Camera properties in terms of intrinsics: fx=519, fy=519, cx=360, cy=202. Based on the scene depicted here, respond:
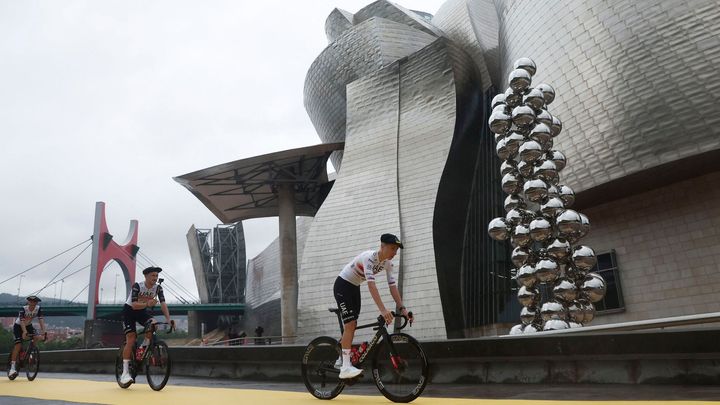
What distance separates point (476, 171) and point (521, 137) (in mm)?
13588

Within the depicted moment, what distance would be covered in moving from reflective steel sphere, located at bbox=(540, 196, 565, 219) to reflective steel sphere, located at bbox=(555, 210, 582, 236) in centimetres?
25

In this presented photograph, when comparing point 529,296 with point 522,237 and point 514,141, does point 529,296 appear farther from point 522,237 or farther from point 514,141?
point 514,141

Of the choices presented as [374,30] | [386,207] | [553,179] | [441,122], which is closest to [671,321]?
[553,179]

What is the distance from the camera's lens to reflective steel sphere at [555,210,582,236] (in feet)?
33.6

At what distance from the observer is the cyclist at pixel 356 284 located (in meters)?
4.77

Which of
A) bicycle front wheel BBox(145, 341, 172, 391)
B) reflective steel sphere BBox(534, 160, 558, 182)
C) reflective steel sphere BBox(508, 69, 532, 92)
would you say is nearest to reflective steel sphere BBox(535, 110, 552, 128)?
reflective steel sphere BBox(508, 69, 532, 92)

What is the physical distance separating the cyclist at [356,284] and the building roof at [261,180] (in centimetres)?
2444

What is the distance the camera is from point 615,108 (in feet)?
57.8

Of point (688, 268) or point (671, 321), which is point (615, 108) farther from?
point (671, 321)

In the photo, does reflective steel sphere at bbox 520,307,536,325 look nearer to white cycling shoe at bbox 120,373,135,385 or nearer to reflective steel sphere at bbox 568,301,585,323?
reflective steel sphere at bbox 568,301,585,323

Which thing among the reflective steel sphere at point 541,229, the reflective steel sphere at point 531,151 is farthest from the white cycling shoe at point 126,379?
the reflective steel sphere at point 531,151

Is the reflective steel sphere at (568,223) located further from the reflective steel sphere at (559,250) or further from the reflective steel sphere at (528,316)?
the reflective steel sphere at (528,316)

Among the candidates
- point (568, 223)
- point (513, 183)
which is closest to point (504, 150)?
point (513, 183)

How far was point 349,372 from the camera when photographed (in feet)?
15.7
